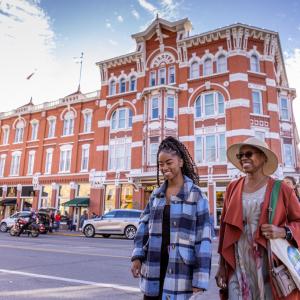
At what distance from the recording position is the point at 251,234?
260 cm

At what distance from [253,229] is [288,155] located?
24.2 metres

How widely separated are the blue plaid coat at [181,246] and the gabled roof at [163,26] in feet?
88.5

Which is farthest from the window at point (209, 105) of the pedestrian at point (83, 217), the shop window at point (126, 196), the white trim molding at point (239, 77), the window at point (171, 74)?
the pedestrian at point (83, 217)

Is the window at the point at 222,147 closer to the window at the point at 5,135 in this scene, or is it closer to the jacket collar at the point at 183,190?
the jacket collar at the point at 183,190

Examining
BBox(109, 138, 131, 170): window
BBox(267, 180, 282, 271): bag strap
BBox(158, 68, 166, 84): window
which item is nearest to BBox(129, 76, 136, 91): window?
BBox(158, 68, 166, 84): window

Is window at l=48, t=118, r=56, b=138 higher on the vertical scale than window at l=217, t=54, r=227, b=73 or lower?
lower

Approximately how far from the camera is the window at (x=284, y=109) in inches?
1001

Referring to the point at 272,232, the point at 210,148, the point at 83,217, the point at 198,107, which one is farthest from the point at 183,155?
the point at 83,217

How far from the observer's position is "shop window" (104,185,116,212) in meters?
27.4

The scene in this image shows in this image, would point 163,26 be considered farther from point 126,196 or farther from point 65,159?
point 65,159

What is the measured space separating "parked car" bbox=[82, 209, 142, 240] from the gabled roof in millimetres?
16966

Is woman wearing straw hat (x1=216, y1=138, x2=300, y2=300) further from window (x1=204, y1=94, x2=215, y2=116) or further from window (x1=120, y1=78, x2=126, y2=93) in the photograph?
window (x1=120, y1=78, x2=126, y2=93)

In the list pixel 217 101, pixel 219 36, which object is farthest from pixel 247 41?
pixel 217 101

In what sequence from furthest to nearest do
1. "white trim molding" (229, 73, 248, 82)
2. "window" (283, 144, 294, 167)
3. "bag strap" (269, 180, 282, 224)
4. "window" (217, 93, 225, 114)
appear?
"window" (217, 93, 225, 114) < "window" (283, 144, 294, 167) < "white trim molding" (229, 73, 248, 82) < "bag strap" (269, 180, 282, 224)
